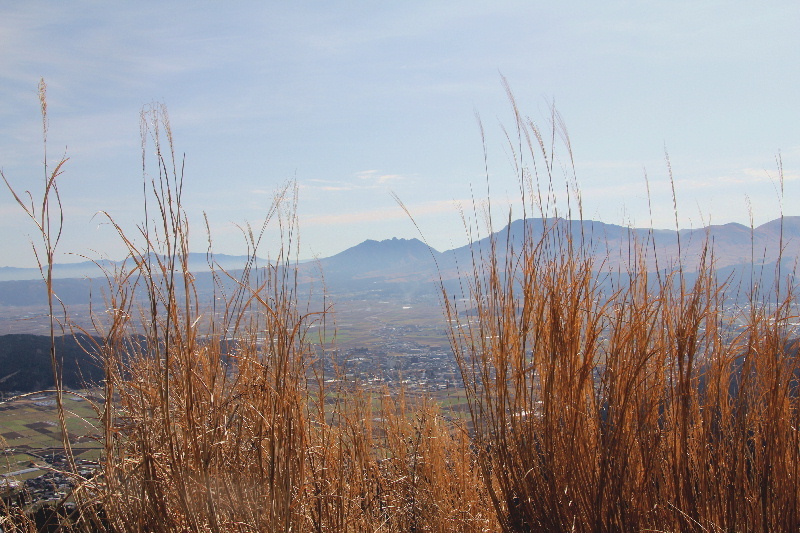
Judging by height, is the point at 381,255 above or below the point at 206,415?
above

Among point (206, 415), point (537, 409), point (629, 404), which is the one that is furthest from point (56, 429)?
point (629, 404)

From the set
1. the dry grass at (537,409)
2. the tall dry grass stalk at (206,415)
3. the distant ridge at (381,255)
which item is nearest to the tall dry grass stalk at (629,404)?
the dry grass at (537,409)

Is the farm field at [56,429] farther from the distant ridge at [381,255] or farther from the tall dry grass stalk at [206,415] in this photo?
the distant ridge at [381,255]

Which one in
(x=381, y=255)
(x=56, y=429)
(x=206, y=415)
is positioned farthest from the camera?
(x=381, y=255)

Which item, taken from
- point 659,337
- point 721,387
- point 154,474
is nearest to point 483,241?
point 659,337

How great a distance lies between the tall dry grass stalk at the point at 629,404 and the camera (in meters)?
1.21

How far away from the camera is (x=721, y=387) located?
1.34 meters

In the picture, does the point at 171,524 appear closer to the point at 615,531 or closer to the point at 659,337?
the point at 615,531

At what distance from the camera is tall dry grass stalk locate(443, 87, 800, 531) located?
1212mm

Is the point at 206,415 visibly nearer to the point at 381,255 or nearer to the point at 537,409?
the point at 537,409

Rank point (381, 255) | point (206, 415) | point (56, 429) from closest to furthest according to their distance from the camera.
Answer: point (206, 415)
point (56, 429)
point (381, 255)

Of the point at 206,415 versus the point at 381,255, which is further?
the point at 381,255

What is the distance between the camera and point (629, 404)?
1295 mm

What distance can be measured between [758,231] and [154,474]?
6.15 ft
